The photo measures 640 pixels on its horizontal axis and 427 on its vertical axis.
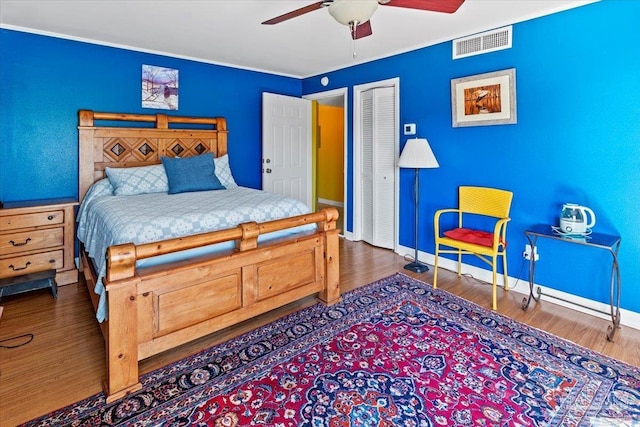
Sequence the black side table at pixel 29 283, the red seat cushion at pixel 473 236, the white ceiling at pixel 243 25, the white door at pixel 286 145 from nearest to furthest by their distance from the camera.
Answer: the white ceiling at pixel 243 25
the black side table at pixel 29 283
the red seat cushion at pixel 473 236
the white door at pixel 286 145

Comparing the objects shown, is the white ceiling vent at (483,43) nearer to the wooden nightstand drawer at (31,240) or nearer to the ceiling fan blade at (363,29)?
the ceiling fan blade at (363,29)

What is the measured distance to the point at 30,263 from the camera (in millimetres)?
3102

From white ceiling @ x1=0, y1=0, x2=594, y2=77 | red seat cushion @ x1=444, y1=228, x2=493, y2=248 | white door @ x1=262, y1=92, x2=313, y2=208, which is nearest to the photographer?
white ceiling @ x1=0, y1=0, x2=594, y2=77

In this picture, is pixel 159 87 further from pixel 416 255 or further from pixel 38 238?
pixel 416 255

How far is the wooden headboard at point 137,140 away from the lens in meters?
3.62

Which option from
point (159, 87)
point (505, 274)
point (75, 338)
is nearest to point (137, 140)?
point (159, 87)

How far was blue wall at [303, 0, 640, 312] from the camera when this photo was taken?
8.32 feet

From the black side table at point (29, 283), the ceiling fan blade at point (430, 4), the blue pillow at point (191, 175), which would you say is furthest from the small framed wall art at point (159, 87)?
the ceiling fan blade at point (430, 4)

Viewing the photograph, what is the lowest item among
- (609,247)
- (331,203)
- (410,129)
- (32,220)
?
(609,247)

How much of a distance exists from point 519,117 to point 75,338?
3.97 meters

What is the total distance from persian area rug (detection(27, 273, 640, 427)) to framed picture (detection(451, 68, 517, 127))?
1.84 meters

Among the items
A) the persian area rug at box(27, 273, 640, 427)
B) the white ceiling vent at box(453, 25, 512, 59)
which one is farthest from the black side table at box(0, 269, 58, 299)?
the white ceiling vent at box(453, 25, 512, 59)

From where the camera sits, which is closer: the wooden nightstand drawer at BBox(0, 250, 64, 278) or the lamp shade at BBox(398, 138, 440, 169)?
the wooden nightstand drawer at BBox(0, 250, 64, 278)

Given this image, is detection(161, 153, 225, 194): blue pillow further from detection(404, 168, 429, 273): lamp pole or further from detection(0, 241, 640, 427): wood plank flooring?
detection(404, 168, 429, 273): lamp pole
